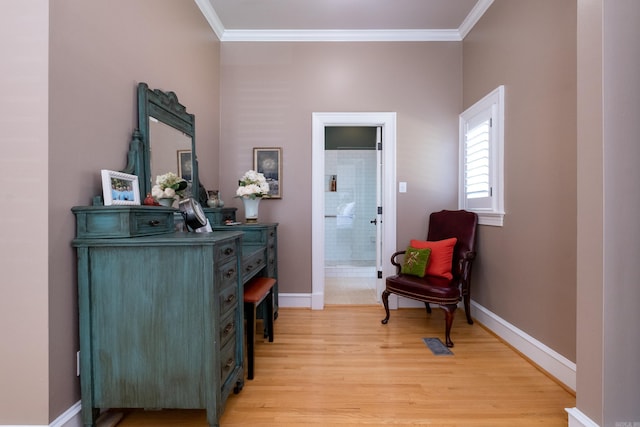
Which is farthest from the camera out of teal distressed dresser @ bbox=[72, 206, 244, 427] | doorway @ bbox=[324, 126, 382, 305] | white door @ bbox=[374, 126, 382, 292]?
doorway @ bbox=[324, 126, 382, 305]

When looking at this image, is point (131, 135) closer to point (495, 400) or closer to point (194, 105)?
point (194, 105)

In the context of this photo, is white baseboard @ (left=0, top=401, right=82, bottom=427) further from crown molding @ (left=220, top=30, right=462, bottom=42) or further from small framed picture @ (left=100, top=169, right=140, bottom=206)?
crown molding @ (left=220, top=30, right=462, bottom=42)

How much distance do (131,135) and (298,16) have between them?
218 centimetres

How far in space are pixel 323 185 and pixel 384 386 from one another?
2114 millimetres

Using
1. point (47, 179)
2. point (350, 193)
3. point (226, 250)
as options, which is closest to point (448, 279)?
point (226, 250)

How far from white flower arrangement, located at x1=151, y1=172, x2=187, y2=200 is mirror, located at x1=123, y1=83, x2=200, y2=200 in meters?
0.04

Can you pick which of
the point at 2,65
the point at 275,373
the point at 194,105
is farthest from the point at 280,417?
the point at 194,105

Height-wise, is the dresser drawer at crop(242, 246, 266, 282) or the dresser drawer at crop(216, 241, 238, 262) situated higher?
the dresser drawer at crop(216, 241, 238, 262)

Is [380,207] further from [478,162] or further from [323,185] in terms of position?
[478,162]

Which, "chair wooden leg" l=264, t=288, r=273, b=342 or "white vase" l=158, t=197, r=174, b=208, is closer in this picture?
"white vase" l=158, t=197, r=174, b=208

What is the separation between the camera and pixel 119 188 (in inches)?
65.2

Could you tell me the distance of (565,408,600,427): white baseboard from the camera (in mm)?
1369

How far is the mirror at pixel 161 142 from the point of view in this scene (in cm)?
190

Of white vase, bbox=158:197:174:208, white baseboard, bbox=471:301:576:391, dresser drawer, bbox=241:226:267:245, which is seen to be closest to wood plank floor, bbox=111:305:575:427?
white baseboard, bbox=471:301:576:391
